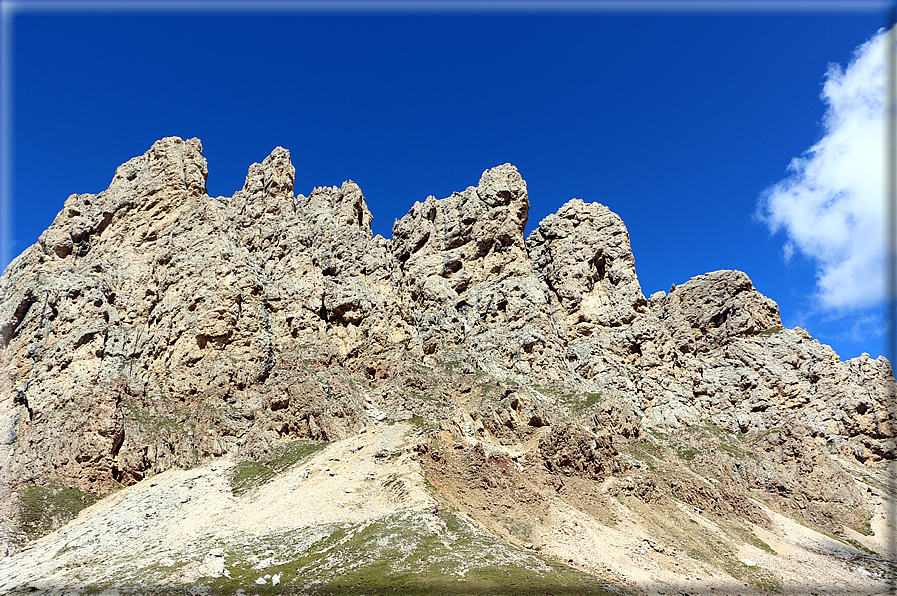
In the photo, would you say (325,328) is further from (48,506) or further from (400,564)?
(400,564)

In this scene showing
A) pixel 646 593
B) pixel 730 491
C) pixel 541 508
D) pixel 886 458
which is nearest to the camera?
pixel 646 593

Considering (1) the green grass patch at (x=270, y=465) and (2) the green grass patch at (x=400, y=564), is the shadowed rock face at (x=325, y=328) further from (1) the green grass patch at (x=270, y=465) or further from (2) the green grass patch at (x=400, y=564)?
(2) the green grass patch at (x=400, y=564)

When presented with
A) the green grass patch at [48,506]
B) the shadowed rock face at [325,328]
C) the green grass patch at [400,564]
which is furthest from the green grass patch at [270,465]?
the green grass patch at [48,506]

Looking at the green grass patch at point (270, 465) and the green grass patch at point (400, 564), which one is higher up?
the green grass patch at point (270, 465)

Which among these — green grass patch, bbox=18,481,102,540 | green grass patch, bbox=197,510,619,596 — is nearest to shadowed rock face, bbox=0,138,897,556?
green grass patch, bbox=18,481,102,540

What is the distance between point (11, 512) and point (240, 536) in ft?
95.9

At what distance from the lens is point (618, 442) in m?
69.4

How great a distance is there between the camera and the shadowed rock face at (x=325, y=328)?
66.9 metres

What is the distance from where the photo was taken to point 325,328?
275ft

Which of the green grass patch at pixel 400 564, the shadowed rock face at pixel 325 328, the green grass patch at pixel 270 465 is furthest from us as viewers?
the shadowed rock face at pixel 325 328

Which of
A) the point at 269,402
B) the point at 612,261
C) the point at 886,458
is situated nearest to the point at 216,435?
the point at 269,402

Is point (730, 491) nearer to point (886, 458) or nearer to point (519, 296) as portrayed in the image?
point (886, 458)

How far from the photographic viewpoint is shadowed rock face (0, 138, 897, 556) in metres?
66.9

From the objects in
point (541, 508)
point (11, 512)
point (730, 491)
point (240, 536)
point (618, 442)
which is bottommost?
point (11, 512)
